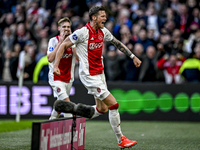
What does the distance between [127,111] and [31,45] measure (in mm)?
4632

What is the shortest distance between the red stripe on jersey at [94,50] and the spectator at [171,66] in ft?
18.2

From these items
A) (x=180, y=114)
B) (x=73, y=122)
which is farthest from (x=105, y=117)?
(x=73, y=122)

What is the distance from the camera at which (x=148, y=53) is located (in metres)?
11.9

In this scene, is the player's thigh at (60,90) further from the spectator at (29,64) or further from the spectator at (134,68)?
the spectator at (29,64)

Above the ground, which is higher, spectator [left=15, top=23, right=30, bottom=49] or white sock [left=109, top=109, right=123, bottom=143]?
spectator [left=15, top=23, right=30, bottom=49]

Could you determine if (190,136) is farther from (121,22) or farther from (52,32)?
(52,32)

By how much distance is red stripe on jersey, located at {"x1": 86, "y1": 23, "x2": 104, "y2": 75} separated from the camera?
645 cm

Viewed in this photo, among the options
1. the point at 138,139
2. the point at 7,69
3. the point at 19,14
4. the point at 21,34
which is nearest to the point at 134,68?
the point at 138,139

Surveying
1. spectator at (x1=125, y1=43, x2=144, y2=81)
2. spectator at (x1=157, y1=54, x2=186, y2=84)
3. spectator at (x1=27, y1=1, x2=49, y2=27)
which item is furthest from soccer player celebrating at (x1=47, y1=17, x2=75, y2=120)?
spectator at (x1=27, y1=1, x2=49, y2=27)

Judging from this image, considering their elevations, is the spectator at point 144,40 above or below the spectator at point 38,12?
below

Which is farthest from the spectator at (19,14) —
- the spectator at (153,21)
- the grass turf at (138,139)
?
the grass turf at (138,139)

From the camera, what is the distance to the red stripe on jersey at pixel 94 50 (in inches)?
254

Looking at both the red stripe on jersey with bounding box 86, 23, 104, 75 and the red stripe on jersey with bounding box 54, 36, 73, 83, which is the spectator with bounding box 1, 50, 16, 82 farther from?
the red stripe on jersey with bounding box 86, 23, 104, 75

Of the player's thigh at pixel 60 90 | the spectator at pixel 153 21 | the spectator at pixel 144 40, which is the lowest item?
the player's thigh at pixel 60 90
